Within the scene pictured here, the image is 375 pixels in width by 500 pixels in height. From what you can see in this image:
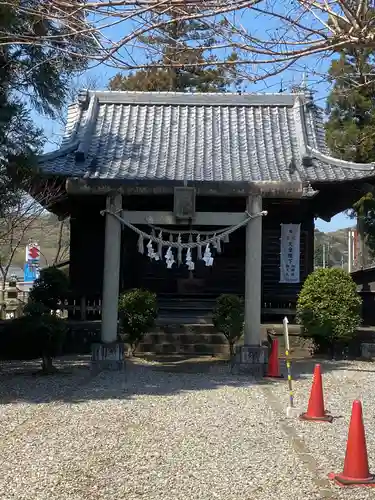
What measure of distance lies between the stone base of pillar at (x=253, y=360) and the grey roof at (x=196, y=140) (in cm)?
392

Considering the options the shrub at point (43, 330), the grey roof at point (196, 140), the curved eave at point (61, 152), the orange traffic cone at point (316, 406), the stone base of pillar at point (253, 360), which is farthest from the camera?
the curved eave at point (61, 152)

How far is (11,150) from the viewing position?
10523 millimetres

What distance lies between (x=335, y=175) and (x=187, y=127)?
14.4 feet

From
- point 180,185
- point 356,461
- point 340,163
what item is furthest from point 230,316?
point 356,461

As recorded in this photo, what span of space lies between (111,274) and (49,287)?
372 centimetres

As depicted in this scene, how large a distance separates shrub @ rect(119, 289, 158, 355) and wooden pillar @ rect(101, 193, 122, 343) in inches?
42.6

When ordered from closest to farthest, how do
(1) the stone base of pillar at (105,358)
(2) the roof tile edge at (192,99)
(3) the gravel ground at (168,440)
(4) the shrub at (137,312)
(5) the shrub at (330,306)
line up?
(3) the gravel ground at (168,440)
(1) the stone base of pillar at (105,358)
(4) the shrub at (137,312)
(5) the shrub at (330,306)
(2) the roof tile edge at (192,99)

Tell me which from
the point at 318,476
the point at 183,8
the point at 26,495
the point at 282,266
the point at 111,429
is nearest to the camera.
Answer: the point at 183,8

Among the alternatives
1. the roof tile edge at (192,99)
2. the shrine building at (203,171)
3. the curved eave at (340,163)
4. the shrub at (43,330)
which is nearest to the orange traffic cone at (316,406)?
the shrub at (43,330)

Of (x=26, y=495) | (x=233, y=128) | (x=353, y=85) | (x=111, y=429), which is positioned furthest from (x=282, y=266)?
(x=26, y=495)

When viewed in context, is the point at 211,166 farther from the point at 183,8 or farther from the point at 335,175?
the point at 183,8

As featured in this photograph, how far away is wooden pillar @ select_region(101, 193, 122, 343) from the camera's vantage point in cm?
1220

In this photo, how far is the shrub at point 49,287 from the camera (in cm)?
1534

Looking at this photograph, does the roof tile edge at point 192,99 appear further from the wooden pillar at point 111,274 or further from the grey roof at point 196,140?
the wooden pillar at point 111,274
